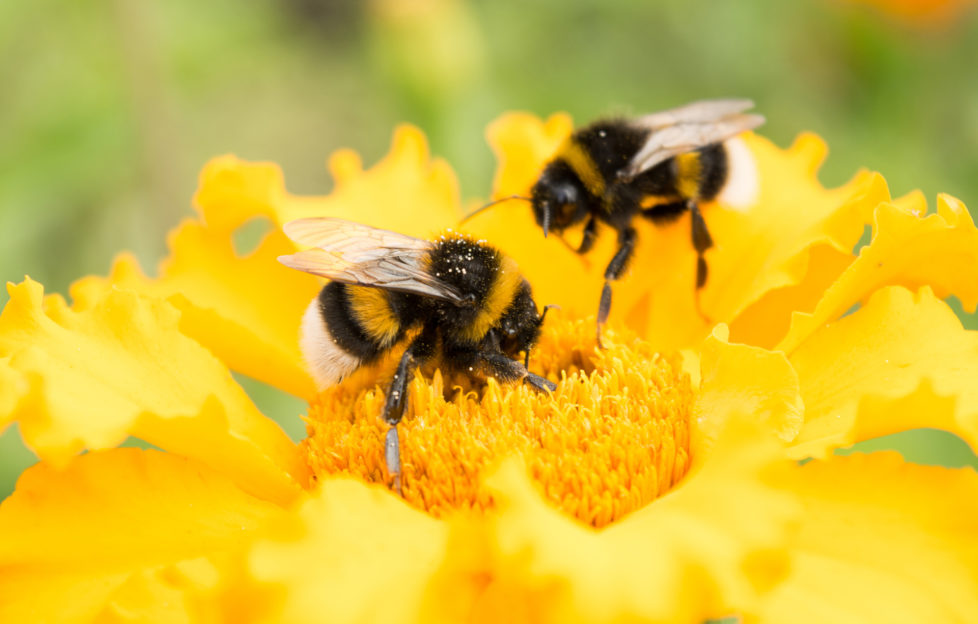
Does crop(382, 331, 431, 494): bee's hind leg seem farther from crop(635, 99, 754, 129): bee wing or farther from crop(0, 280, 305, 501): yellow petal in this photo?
crop(635, 99, 754, 129): bee wing

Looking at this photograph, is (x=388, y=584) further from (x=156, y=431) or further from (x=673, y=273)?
(x=673, y=273)

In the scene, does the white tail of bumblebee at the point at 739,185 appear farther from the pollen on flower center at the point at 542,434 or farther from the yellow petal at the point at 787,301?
the pollen on flower center at the point at 542,434

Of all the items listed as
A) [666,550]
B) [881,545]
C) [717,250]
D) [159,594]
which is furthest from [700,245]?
[159,594]

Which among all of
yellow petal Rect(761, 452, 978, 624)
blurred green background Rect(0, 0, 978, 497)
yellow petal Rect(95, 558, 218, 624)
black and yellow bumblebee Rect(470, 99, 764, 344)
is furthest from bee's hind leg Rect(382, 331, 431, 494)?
blurred green background Rect(0, 0, 978, 497)

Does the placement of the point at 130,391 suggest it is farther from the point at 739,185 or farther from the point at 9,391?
the point at 739,185

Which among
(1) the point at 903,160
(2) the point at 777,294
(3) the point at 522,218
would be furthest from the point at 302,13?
(2) the point at 777,294

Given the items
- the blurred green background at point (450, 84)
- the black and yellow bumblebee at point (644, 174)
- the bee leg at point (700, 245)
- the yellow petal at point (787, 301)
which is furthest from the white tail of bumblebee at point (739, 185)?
the blurred green background at point (450, 84)
